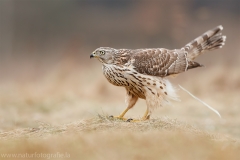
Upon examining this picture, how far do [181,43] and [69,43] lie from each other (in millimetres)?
4462

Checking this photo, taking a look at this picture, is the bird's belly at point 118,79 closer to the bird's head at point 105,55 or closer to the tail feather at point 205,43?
the bird's head at point 105,55

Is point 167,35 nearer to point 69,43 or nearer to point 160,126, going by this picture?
point 69,43

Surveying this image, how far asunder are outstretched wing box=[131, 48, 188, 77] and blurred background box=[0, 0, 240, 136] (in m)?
3.64

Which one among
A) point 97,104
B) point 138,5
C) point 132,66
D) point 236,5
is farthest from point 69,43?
point 132,66

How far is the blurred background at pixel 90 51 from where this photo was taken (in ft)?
53.8

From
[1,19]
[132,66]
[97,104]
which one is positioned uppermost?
[1,19]

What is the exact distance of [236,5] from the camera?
75.8 feet

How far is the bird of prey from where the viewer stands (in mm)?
9594

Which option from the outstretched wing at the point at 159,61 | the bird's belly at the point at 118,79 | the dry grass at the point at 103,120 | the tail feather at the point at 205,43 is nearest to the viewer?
the dry grass at the point at 103,120

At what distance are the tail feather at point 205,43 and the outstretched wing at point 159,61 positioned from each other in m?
0.45

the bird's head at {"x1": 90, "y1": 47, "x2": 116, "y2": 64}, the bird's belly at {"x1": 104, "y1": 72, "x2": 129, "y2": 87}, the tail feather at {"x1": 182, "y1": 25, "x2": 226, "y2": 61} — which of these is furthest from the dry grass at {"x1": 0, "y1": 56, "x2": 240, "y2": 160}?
the tail feather at {"x1": 182, "y1": 25, "x2": 226, "y2": 61}

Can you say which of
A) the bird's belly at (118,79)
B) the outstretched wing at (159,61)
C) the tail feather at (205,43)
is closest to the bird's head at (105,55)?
the bird's belly at (118,79)

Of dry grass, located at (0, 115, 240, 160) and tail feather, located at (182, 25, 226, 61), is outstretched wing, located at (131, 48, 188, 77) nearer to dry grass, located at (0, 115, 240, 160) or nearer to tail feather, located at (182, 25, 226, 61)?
tail feather, located at (182, 25, 226, 61)

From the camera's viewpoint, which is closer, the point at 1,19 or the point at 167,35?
the point at 167,35
